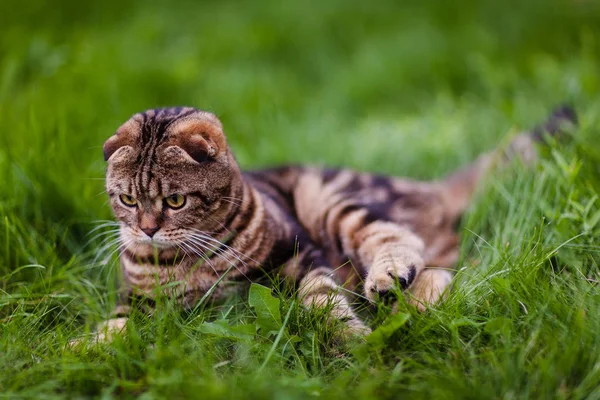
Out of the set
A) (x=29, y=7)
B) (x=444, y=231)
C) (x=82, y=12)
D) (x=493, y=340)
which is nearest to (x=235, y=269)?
(x=493, y=340)

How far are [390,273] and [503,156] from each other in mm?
1303

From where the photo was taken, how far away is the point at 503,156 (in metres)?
3.10

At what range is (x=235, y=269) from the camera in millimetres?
2273

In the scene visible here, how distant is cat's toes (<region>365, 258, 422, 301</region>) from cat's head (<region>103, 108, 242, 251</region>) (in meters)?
0.62

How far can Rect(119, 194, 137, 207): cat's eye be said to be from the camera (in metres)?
2.22

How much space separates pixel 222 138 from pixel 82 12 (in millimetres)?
4533

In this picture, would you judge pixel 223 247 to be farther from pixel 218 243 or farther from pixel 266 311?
pixel 266 311

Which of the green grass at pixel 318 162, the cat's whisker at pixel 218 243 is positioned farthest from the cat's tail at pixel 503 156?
the cat's whisker at pixel 218 243

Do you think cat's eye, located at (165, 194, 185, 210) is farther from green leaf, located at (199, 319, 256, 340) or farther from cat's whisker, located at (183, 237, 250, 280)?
green leaf, located at (199, 319, 256, 340)

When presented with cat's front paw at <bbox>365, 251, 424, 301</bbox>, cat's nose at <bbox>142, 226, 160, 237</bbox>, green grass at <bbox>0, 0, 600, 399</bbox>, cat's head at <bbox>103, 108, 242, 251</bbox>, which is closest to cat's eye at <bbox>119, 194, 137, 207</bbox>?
cat's head at <bbox>103, 108, 242, 251</bbox>

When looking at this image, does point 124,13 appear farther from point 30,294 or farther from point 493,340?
point 493,340

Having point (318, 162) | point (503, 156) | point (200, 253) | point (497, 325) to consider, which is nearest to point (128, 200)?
point (200, 253)

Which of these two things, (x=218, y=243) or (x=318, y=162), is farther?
(x=318, y=162)

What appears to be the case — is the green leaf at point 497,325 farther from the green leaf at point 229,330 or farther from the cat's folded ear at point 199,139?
the cat's folded ear at point 199,139
